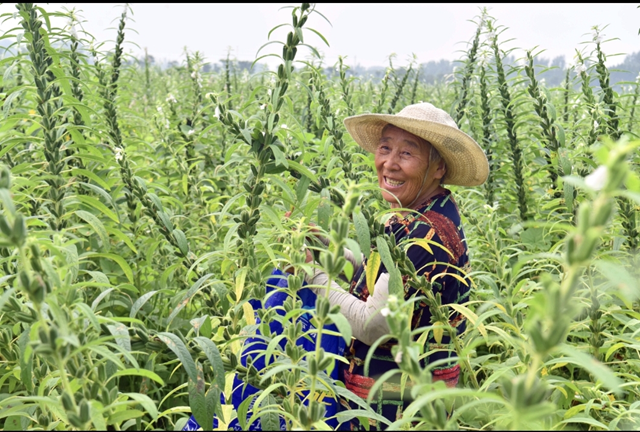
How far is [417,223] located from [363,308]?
50 cm

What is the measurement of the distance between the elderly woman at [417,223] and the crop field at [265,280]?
14 cm

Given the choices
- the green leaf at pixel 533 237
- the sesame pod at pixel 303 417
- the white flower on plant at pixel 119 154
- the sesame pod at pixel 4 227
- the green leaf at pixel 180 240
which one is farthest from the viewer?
the green leaf at pixel 533 237

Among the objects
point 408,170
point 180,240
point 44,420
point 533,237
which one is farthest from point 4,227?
point 533,237

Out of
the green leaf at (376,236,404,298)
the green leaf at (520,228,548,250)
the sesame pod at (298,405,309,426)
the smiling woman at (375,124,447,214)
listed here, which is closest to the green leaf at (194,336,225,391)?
the sesame pod at (298,405,309,426)

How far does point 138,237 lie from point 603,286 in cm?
245

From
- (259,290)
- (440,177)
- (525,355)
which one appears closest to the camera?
(525,355)

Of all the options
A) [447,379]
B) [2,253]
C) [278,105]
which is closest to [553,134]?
[447,379]

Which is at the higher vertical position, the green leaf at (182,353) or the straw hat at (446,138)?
the straw hat at (446,138)

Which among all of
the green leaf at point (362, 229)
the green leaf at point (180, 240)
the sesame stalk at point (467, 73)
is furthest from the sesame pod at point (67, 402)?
the sesame stalk at point (467, 73)

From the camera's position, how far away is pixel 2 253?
6.61 ft

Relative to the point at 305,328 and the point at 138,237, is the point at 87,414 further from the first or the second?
the point at 138,237

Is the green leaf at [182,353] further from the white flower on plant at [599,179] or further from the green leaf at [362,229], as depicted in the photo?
the white flower on plant at [599,179]

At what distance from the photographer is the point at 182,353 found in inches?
60.2

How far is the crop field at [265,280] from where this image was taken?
1062 mm
